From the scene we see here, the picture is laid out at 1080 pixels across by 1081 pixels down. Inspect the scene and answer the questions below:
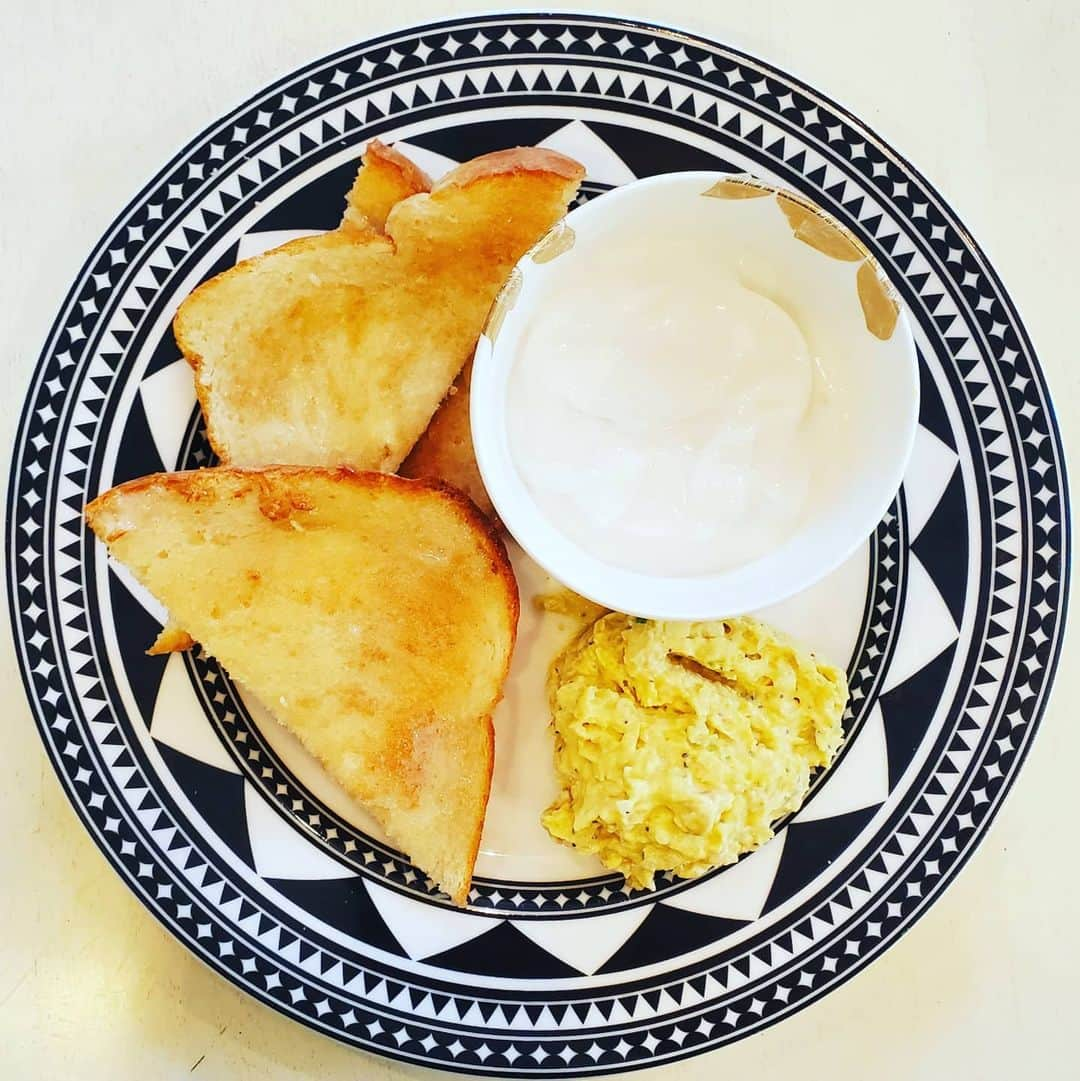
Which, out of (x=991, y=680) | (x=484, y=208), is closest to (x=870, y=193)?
(x=484, y=208)

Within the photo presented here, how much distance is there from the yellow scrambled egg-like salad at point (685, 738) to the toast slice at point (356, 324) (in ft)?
1.69

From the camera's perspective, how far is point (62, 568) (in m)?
1.62

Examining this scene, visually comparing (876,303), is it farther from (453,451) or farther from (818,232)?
(453,451)

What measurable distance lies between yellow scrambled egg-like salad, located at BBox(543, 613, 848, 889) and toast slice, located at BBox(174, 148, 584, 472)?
0.52 meters

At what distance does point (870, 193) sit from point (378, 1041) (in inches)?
64.9

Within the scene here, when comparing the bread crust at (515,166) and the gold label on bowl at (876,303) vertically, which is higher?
the bread crust at (515,166)

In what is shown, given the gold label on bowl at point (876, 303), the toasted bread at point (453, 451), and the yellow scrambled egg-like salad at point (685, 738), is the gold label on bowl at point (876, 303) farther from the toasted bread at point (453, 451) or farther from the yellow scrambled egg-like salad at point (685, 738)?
the toasted bread at point (453, 451)

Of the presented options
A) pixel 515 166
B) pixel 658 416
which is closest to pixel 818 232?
pixel 658 416

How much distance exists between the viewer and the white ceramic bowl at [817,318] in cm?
136

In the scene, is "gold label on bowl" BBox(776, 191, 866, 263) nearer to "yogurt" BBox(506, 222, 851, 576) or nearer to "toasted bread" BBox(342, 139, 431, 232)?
"yogurt" BBox(506, 222, 851, 576)

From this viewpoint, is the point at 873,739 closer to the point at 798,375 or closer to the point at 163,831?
the point at 798,375

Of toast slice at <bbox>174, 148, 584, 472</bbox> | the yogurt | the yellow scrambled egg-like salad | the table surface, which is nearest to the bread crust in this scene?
toast slice at <bbox>174, 148, 584, 472</bbox>

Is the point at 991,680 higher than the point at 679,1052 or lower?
higher

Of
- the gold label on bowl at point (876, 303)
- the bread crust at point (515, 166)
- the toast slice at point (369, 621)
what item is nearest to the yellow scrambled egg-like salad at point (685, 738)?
the toast slice at point (369, 621)
